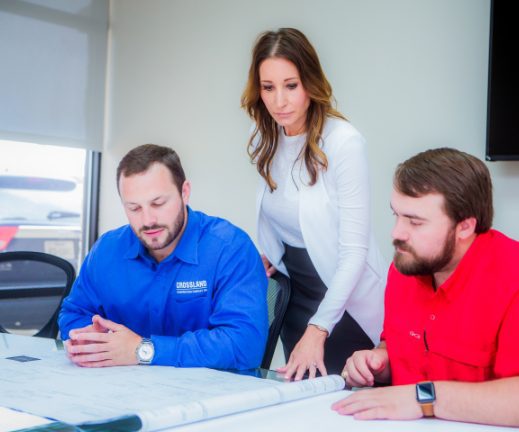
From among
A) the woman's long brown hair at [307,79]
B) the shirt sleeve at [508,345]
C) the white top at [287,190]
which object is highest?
the woman's long brown hair at [307,79]

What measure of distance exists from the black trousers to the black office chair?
0.79m

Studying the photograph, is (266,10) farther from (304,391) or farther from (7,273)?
(304,391)

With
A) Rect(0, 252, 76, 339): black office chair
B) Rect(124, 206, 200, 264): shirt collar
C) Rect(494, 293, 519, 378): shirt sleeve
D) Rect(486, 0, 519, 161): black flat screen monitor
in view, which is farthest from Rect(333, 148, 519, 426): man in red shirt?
Rect(0, 252, 76, 339): black office chair

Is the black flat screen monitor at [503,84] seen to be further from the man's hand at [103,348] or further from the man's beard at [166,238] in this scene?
the man's hand at [103,348]

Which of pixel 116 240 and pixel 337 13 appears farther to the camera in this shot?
pixel 337 13

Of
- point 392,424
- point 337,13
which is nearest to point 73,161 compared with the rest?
point 337,13

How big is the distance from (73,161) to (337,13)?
6.68 feet

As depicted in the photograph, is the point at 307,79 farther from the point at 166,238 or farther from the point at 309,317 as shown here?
the point at 309,317

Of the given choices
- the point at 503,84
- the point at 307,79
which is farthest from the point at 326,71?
the point at 307,79

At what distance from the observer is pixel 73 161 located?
4242mm

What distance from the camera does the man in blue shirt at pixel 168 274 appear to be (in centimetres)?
163

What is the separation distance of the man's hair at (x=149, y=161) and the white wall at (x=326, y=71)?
4.04 feet

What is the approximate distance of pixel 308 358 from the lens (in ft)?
5.19

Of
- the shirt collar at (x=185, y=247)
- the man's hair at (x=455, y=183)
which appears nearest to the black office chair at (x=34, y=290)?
the shirt collar at (x=185, y=247)
